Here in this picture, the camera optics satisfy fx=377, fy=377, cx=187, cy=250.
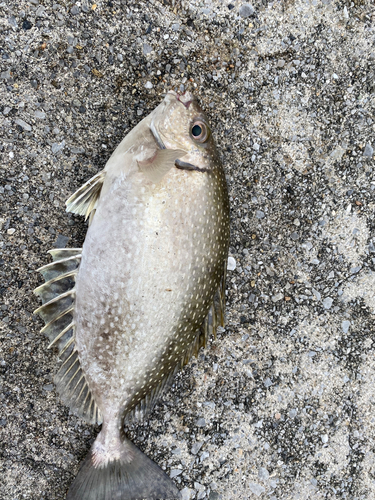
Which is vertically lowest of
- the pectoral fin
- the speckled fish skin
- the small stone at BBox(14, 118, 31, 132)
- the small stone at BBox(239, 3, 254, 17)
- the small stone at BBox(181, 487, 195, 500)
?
the small stone at BBox(181, 487, 195, 500)

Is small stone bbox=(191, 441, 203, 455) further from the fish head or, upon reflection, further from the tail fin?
the fish head

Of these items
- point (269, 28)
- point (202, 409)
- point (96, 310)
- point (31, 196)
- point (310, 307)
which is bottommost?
point (202, 409)

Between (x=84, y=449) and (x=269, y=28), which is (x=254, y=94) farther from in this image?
(x=84, y=449)

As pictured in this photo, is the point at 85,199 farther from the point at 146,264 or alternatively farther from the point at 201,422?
the point at 201,422

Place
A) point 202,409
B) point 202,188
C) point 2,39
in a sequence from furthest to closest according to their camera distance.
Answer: point 202,409 < point 2,39 < point 202,188

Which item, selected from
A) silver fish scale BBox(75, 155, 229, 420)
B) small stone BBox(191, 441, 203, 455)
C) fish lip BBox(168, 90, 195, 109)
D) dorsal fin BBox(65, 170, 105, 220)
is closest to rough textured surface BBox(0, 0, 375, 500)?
small stone BBox(191, 441, 203, 455)

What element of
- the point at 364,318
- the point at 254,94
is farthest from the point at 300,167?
the point at 364,318

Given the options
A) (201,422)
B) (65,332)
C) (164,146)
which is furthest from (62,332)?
(164,146)
